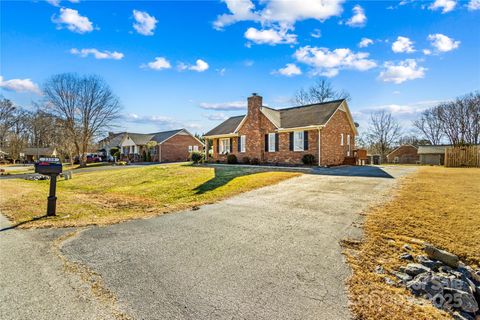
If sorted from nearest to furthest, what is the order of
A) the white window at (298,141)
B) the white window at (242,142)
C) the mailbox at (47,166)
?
the mailbox at (47,166), the white window at (298,141), the white window at (242,142)

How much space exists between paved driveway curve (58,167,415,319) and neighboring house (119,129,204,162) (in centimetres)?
3424

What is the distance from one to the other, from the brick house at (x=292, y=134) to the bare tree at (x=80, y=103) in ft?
62.3

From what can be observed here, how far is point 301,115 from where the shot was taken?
21.5 meters

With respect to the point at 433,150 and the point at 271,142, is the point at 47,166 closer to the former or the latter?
the point at 271,142

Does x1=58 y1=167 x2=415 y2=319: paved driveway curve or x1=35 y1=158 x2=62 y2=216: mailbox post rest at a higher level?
x1=35 y1=158 x2=62 y2=216: mailbox post

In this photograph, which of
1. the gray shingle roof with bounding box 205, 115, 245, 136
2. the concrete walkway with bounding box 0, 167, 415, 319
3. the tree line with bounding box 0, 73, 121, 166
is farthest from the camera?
the tree line with bounding box 0, 73, 121, 166

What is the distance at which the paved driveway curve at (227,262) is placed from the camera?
264 cm

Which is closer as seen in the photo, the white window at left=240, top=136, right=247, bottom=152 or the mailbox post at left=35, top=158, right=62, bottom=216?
the mailbox post at left=35, top=158, right=62, bottom=216

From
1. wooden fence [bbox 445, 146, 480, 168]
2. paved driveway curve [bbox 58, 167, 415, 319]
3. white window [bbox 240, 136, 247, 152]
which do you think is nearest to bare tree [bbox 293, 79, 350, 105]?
wooden fence [bbox 445, 146, 480, 168]

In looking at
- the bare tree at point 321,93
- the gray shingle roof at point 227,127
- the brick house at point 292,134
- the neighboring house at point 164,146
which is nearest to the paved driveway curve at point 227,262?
the brick house at point 292,134

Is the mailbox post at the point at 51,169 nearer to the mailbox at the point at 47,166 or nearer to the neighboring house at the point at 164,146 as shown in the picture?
the mailbox at the point at 47,166

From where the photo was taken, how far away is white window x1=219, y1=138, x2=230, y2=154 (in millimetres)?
24672

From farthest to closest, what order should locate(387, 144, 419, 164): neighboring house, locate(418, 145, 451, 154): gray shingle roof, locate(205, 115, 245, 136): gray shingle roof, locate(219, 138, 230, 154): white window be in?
locate(387, 144, 419, 164): neighboring house < locate(418, 145, 451, 154): gray shingle roof < locate(205, 115, 245, 136): gray shingle roof < locate(219, 138, 230, 154): white window

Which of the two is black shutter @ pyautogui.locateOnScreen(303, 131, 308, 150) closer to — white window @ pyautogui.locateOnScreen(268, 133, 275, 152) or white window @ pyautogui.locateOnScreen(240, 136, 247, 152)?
white window @ pyautogui.locateOnScreen(268, 133, 275, 152)
